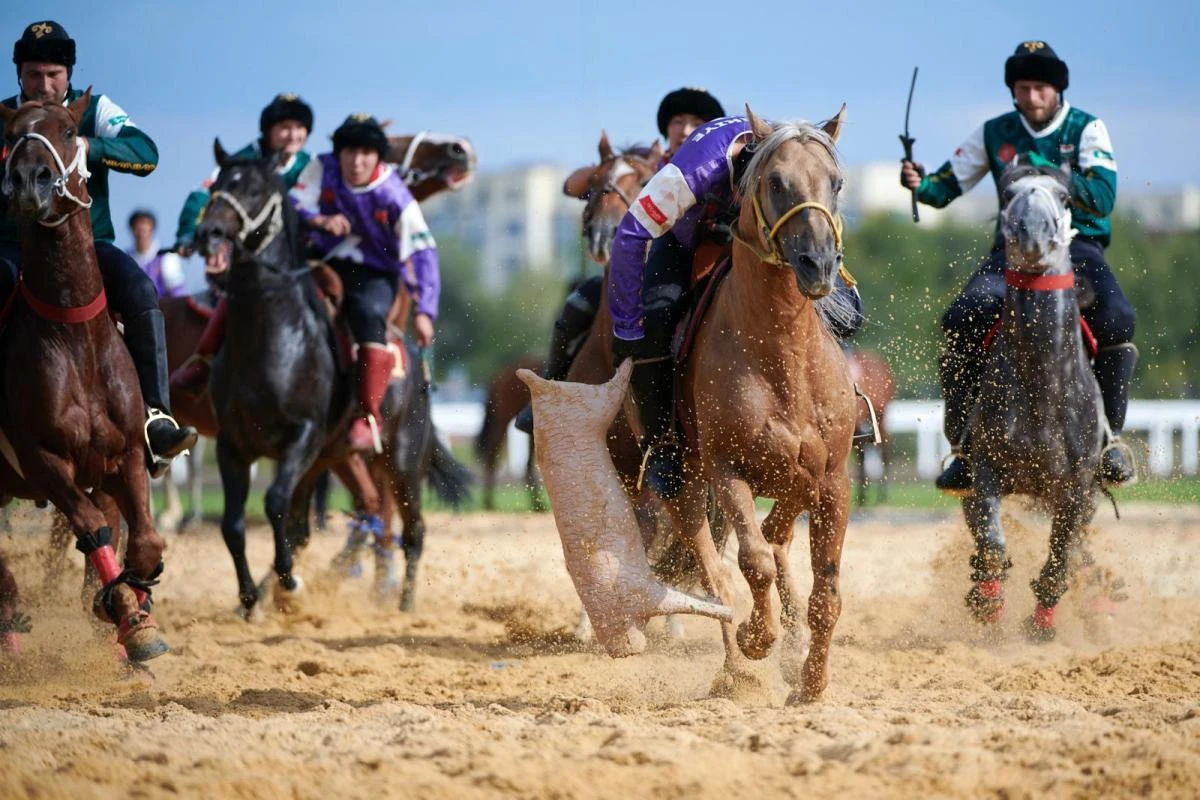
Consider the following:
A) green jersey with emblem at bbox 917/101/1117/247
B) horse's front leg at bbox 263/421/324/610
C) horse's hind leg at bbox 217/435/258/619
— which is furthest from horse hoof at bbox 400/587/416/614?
green jersey with emblem at bbox 917/101/1117/247

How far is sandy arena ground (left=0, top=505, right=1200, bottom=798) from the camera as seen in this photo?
431 cm

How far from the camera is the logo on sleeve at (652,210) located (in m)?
6.25

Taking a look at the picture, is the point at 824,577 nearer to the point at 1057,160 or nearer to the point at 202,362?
the point at 1057,160

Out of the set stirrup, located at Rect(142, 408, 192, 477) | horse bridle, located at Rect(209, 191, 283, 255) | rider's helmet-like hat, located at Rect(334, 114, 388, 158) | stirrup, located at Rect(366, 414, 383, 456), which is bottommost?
stirrup, located at Rect(366, 414, 383, 456)

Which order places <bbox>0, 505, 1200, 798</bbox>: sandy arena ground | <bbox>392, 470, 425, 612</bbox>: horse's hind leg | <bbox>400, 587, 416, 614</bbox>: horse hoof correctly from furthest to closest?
1. <bbox>392, 470, 425, 612</bbox>: horse's hind leg
2. <bbox>400, 587, 416, 614</bbox>: horse hoof
3. <bbox>0, 505, 1200, 798</bbox>: sandy arena ground

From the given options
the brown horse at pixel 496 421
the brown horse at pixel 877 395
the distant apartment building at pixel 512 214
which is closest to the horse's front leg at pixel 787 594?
the brown horse at pixel 877 395

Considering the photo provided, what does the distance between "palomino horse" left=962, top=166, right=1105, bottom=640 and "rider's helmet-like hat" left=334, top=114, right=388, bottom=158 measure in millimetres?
4229

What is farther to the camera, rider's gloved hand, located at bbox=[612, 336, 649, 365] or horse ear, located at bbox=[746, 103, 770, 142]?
rider's gloved hand, located at bbox=[612, 336, 649, 365]

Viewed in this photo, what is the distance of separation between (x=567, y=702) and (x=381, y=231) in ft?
16.1

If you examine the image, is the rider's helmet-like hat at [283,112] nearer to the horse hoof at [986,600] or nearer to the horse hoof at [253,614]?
the horse hoof at [253,614]

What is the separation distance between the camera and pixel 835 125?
5715 mm

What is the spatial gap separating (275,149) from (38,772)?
6.74m

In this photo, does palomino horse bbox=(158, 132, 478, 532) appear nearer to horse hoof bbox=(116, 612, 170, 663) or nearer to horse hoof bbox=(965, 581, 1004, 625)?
horse hoof bbox=(116, 612, 170, 663)

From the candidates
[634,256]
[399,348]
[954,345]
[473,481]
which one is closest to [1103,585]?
[954,345]
